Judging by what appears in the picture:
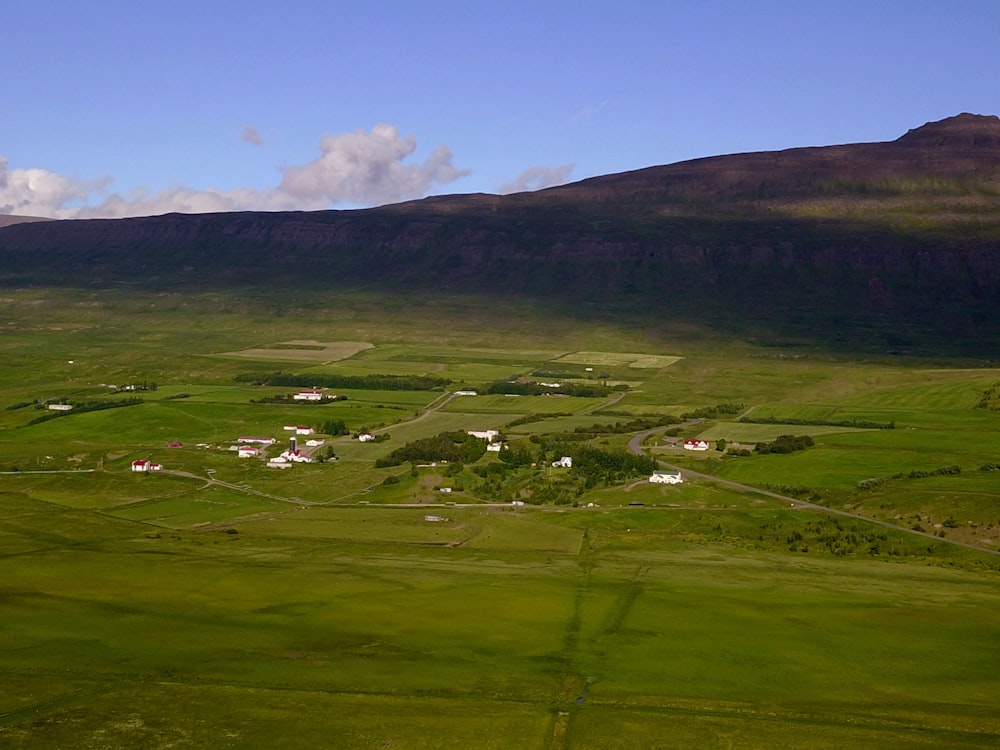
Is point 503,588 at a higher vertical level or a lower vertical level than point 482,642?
lower

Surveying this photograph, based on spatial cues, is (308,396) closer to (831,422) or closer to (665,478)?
(831,422)

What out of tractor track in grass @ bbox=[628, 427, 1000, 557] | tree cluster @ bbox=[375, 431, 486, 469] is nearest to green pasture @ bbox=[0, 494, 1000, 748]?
tractor track in grass @ bbox=[628, 427, 1000, 557]

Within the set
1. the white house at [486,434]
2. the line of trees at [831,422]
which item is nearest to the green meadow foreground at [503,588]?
the line of trees at [831,422]

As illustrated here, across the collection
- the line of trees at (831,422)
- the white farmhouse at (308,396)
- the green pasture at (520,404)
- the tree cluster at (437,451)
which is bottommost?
the line of trees at (831,422)

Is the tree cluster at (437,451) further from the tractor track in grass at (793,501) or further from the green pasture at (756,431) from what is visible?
the green pasture at (756,431)

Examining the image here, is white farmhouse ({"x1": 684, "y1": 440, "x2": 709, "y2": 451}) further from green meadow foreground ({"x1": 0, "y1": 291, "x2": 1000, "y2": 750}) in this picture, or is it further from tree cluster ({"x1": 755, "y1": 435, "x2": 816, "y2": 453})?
tree cluster ({"x1": 755, "y1": 435, "x2": 816, "y2": 453})

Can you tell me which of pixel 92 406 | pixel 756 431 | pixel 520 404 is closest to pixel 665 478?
pixel 756 431

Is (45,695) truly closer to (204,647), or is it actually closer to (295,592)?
(204,647)

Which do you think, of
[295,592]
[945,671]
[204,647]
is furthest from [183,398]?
[945,671]
